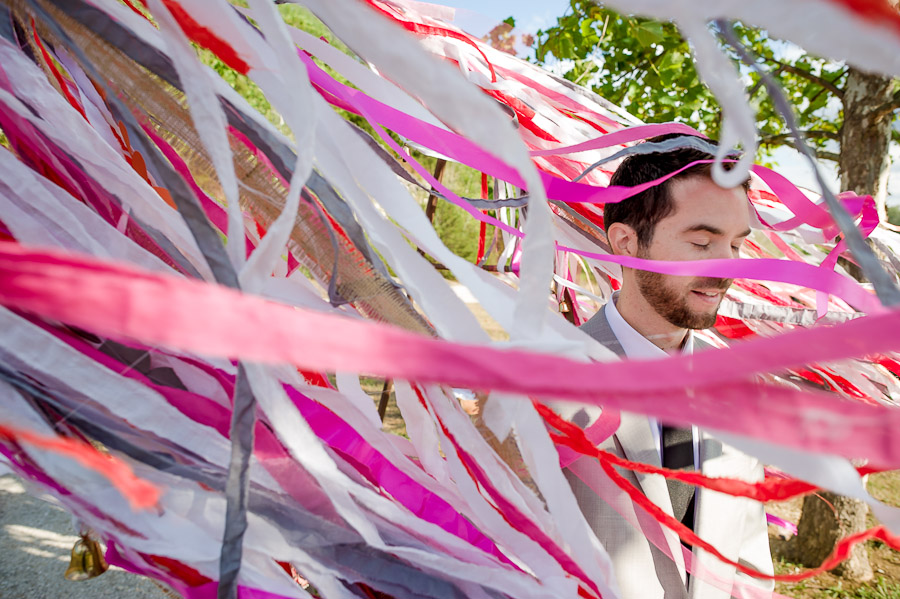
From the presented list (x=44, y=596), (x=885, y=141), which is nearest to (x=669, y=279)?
(x=885, y=141)

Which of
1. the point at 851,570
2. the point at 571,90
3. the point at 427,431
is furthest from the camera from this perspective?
the point at 851,570

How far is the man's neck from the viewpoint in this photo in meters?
1.72

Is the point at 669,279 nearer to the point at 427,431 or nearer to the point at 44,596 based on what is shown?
the point at 427,431

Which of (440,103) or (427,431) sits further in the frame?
(427,431)

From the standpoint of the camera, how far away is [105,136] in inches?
39.1

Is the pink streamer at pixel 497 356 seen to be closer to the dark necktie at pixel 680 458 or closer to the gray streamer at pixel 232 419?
the gray streamer at pixel 232 419

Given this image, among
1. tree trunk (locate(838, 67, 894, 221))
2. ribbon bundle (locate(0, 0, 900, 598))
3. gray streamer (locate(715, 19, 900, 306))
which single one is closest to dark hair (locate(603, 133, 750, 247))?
ribbon bundle (locate(0, 0, 900, 598))

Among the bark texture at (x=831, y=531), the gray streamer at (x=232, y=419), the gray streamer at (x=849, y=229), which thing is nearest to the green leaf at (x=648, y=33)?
the gray streamer at (x=849, y=229)

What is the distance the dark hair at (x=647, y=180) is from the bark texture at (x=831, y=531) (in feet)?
9.24

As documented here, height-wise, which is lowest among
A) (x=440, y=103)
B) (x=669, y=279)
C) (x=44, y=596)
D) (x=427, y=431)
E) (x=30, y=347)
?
(x=44, y=596)

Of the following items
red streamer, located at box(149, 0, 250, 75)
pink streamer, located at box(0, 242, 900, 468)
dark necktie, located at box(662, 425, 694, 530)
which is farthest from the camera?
dark necktie, located at box(662, 425, 694, 530)

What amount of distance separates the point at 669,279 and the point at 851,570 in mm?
3326

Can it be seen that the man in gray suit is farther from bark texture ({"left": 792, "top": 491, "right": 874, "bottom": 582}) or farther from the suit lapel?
bark texture ({"left": 792, "top": 491, "right": 874, "bottom": 582})

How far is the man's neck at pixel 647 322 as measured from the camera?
1.72m
